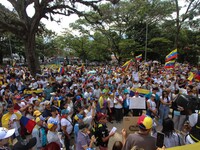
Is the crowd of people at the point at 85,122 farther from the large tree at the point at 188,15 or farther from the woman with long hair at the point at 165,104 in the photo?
the large tree at the point at 188,15

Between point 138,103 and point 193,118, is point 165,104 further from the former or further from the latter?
point 193,118

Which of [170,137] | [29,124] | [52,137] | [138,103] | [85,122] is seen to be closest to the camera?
[170,137]

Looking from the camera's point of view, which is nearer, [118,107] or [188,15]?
[118,107]

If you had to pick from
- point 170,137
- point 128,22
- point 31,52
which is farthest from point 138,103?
point 128,22

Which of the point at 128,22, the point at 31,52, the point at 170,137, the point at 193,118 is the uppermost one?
the point at 128,22

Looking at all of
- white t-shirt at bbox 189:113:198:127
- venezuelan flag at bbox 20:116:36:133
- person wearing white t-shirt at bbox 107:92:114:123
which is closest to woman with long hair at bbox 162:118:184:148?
white t-shirt at bbox 189:113:198:127

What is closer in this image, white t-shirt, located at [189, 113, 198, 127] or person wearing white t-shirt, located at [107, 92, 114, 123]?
white t-shirt, located at [189, 113, 198, 127]

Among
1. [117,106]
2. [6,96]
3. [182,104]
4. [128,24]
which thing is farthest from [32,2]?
[128,24]

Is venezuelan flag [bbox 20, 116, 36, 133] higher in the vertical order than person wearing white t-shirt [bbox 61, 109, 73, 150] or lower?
higher

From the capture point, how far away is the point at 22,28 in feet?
52.4

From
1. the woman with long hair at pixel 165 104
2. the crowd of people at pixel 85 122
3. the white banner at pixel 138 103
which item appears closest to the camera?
the crowd of people at pixel 85 122

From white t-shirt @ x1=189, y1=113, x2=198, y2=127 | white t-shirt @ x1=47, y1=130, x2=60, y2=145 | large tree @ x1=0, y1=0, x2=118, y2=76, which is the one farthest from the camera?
large tree @ x1=0, y1=0, x2=118, y2=76

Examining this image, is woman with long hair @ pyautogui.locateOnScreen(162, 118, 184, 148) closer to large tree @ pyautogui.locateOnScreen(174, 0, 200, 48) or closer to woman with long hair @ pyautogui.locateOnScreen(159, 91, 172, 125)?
woman with long hair @ pyautogui.locateOnScreen(159, 91, 172, 125)

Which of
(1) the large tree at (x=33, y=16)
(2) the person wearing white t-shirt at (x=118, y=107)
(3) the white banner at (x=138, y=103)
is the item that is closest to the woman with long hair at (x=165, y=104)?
(3) the white banner at (x=138, y=103)
